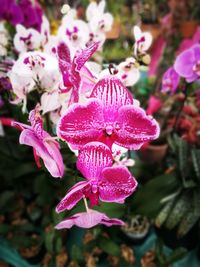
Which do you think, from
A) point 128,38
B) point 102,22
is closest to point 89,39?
point 102,22

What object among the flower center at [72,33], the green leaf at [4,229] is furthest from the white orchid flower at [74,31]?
the green leaf at [4,229]

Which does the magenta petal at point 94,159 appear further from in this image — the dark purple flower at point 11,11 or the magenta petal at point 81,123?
the dark purple flower at point 11,11

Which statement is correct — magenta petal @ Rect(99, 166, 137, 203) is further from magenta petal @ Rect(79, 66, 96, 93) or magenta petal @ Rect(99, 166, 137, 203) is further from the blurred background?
the blurred background

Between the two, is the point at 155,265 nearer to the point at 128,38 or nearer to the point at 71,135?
the point at 71,135

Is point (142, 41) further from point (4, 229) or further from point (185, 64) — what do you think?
point (4, 229)

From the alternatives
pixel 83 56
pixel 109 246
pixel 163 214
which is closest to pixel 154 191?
pixel 163 214

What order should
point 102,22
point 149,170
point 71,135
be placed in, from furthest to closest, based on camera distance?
1. point 149,170
2. point 102,22
3. point 71,135
